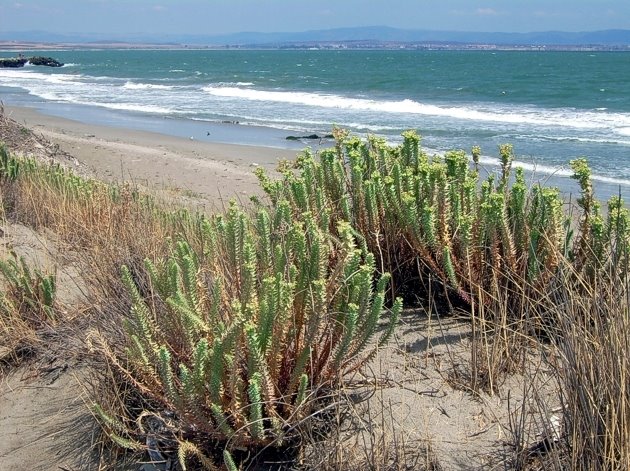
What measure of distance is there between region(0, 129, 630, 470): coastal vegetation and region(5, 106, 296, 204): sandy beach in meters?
7.58

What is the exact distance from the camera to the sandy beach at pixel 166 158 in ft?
44.2

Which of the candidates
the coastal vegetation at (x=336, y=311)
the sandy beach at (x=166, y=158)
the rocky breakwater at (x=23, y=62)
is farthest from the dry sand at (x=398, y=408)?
the rocky breakwater at (x=23, y=62)

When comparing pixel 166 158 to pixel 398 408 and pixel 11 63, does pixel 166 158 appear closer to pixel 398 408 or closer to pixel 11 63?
pixel 398 408

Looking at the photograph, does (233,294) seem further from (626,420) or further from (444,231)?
(626,420)

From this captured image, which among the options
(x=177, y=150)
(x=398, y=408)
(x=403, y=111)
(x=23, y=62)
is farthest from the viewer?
(x=23, y=62)

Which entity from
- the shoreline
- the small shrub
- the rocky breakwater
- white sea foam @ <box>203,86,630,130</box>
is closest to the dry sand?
the small shrub

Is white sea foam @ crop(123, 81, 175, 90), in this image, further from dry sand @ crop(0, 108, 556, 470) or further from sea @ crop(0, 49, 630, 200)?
dry sand @ crop(0, 108, 556, 470)

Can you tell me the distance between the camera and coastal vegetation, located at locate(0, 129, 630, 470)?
2441 millimetres

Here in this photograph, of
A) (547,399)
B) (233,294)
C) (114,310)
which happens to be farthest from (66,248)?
(547,399)

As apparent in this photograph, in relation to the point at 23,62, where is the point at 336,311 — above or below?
below

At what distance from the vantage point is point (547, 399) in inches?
106

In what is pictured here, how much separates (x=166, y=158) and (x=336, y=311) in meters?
14.8

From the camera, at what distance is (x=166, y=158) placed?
17078mm

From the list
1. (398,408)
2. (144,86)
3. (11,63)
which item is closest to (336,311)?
(398,408)
